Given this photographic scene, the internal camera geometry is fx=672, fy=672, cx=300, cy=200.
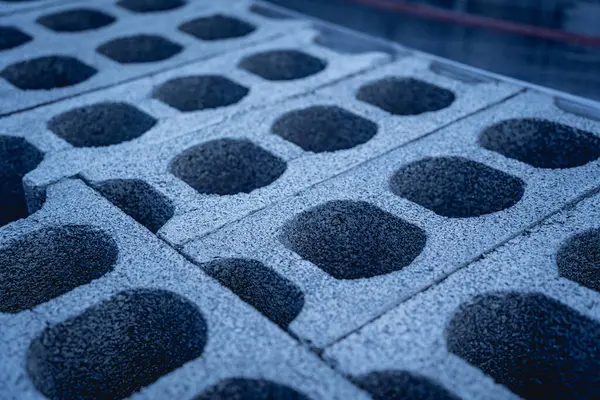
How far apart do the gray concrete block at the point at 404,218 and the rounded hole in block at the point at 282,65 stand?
1.55 metres

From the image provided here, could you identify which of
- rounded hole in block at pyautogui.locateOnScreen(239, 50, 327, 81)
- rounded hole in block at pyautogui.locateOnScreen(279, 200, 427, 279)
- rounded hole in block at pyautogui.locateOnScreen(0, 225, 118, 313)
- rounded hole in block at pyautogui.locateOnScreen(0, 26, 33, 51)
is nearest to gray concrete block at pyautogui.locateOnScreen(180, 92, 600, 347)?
rounded hole in block at pyautogui.locateOnScreen(279, 200, 427, 279)

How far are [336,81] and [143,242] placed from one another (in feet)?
6.88

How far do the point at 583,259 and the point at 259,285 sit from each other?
1484mm

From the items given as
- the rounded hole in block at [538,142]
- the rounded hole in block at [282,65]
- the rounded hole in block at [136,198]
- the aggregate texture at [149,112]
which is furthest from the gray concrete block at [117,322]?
the rounded hole in block at [282,65]

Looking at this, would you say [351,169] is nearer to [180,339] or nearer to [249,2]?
[180,339]

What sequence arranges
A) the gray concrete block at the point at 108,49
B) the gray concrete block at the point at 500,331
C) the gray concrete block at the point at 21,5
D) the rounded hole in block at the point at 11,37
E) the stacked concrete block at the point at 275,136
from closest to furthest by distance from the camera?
1. the gray concrete block at the point at 500,331
2. the stacked concrete block at the point at 275,136
3. the gray concrete block at the point at 108,49
4. the rounded hole in block at the point at 11,37
5. the gray concrete block at the point at 21,5

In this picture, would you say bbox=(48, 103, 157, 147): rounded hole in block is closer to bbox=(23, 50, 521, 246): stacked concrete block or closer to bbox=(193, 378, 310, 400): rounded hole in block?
bbox=(23, 50, 521, 246): stacked concrete block

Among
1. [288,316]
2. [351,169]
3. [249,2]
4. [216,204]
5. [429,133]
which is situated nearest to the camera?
[288,316]

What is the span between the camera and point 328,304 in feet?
8.54

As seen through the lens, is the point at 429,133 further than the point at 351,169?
Yes

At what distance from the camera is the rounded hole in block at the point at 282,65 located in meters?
5.10

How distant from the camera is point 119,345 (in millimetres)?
2787

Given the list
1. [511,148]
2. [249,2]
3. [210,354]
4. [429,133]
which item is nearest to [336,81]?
[429,133]

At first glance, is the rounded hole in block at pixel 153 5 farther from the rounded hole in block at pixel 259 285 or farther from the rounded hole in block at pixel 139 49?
the rounded hole in block at pixel 259 285
